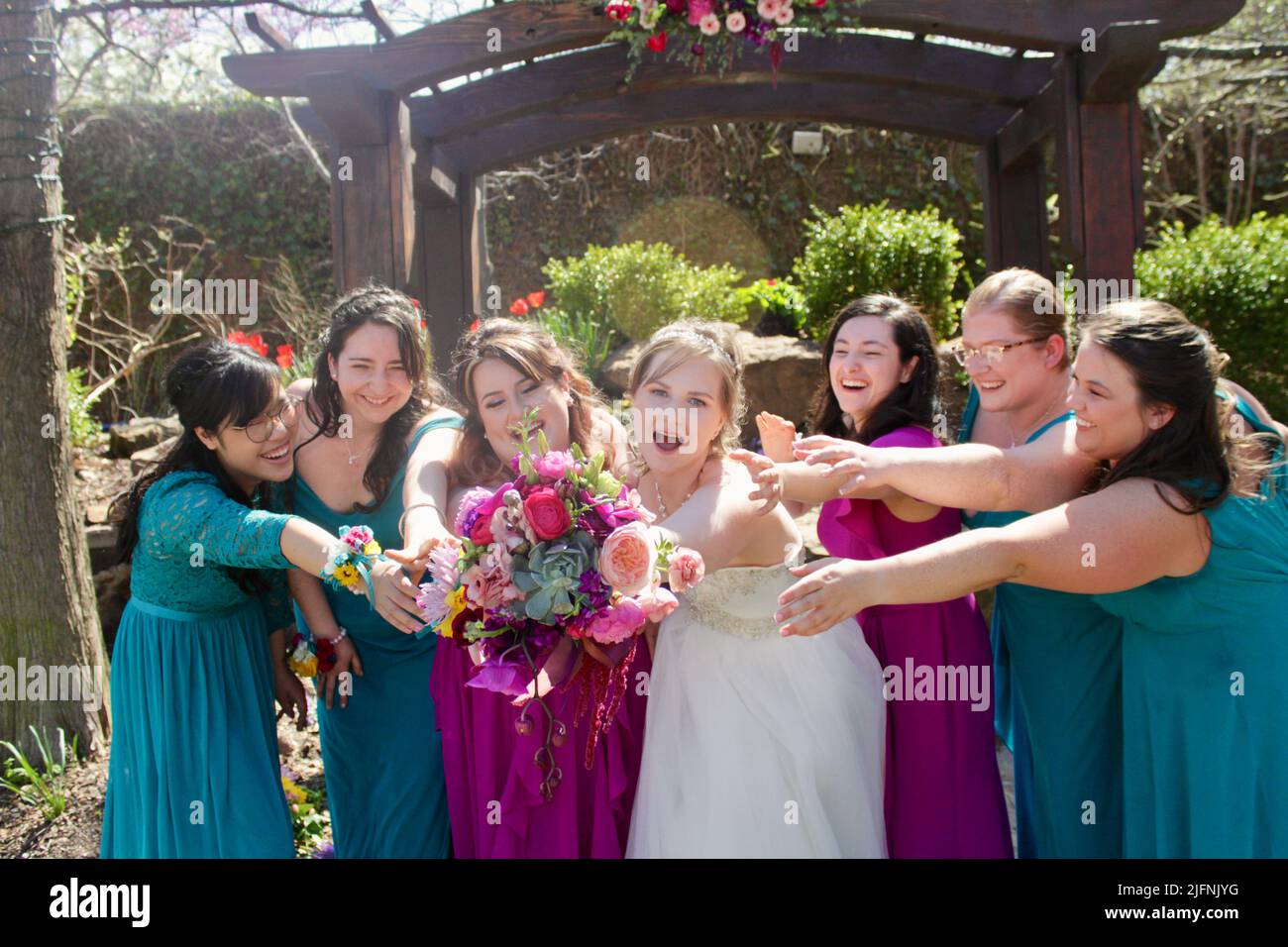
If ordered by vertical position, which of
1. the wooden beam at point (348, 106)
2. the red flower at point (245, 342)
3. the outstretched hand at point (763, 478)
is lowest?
the outstretched hand at point (763, 478)

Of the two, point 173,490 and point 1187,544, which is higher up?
point 173,490

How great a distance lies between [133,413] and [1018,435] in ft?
29.6

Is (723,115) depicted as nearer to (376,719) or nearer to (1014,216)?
(1014,216)

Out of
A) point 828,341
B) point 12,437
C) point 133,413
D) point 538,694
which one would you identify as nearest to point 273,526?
point 538,694

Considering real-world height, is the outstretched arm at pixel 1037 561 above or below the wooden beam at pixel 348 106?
below

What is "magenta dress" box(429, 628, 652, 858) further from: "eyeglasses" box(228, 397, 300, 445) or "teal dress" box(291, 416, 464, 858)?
"eyeglasses" box(228, 397, 300, 445)

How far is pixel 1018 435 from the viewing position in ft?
10.1

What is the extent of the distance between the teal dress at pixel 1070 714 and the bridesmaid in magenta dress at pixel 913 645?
0.37ft

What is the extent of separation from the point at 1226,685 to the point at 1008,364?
39.0 inches

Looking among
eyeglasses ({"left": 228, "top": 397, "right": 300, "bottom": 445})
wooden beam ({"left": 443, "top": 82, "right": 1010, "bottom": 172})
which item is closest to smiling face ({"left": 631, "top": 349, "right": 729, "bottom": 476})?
eyeglasses ({"left": 228, "top": 397, "right": 300, "bottom": 445})

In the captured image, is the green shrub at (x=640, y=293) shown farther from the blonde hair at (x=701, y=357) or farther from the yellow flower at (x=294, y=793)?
the blonde hair at (x=701, y=357)

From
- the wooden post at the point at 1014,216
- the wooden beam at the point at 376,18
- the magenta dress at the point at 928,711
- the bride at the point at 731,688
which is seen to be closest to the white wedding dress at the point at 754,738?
the bride at the point at 731,688

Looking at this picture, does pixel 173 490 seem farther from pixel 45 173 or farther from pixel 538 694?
pixel 45 173

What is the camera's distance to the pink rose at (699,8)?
440 centimetres
